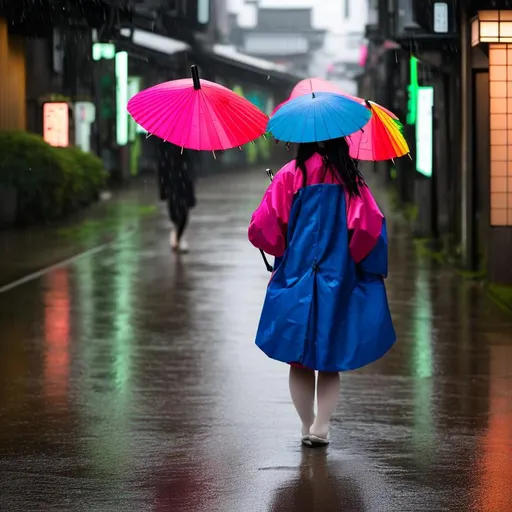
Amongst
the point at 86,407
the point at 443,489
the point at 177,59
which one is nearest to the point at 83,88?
the point at 177,59

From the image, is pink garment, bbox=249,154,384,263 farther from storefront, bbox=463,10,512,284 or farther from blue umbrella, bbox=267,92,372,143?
storefront, bbox=463,10,512,284

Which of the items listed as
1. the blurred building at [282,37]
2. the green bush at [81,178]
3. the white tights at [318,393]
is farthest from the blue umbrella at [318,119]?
the blurred building at [282,37]

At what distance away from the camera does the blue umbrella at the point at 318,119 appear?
6379mm

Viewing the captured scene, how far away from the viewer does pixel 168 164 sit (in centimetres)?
1748

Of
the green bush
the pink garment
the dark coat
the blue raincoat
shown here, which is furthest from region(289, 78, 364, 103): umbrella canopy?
the green bush

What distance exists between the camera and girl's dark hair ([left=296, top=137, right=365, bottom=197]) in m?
6.61

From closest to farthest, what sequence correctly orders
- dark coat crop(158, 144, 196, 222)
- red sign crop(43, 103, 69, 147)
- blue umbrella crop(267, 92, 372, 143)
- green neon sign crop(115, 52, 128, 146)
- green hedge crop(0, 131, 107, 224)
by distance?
blue umbrella crop(267, 92, 372, 143)
dark coat crop(158, 144, 196, 222)
green hedge crop(0, 131, 107, 224)
red sign crop(43, 103, 69, 147)
green neon sign crop(115, 52, 128, 146)

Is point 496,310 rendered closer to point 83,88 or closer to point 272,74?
point 83,88

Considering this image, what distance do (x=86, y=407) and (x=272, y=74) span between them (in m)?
49.1

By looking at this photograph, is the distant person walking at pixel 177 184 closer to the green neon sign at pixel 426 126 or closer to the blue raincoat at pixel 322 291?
the green neon sign at pixel 426 126

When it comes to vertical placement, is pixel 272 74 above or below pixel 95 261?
above

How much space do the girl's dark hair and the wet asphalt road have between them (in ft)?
4.72

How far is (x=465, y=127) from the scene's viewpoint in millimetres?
15391

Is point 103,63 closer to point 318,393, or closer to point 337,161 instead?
point 318,393
